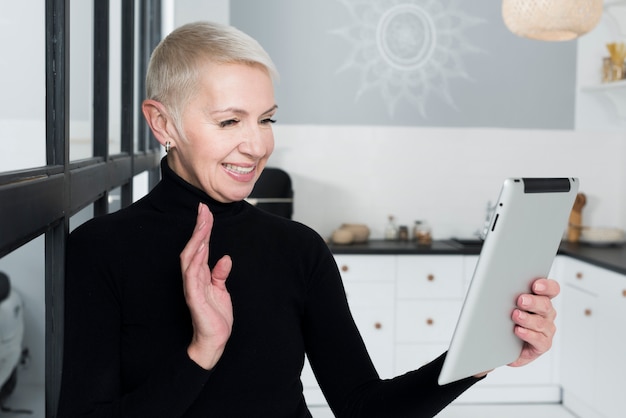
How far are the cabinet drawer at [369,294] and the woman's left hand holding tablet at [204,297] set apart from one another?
303 cm

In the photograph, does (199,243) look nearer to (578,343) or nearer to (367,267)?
(367,267)

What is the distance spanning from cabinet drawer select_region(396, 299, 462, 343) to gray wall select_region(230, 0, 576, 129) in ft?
3.74

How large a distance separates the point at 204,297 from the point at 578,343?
10.9 ft

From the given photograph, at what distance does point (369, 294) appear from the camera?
405 centimetres

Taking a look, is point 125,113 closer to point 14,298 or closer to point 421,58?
point 14,298

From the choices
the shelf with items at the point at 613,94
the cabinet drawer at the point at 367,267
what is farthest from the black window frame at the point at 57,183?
the shelf with items at the point at 613,94

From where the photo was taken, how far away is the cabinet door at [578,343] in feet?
12.4

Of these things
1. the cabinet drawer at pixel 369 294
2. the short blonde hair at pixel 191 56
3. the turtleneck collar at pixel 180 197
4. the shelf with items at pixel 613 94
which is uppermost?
the shelf with items at pixel 613 94

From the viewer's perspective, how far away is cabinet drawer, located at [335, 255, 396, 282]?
4.04 m

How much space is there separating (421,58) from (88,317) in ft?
12.2

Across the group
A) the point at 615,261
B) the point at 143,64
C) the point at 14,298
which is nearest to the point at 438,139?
the point at 615,261

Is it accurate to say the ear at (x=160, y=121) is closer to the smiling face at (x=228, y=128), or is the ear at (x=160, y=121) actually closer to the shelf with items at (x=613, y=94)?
the smiling face at (x=228, y=128)

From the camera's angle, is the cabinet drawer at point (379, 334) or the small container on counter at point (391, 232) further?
the small container on counter at point (391, 232)

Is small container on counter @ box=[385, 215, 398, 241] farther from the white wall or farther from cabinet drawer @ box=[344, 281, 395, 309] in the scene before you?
cabinet drawer @ box=[344, 281, 395, 309]
